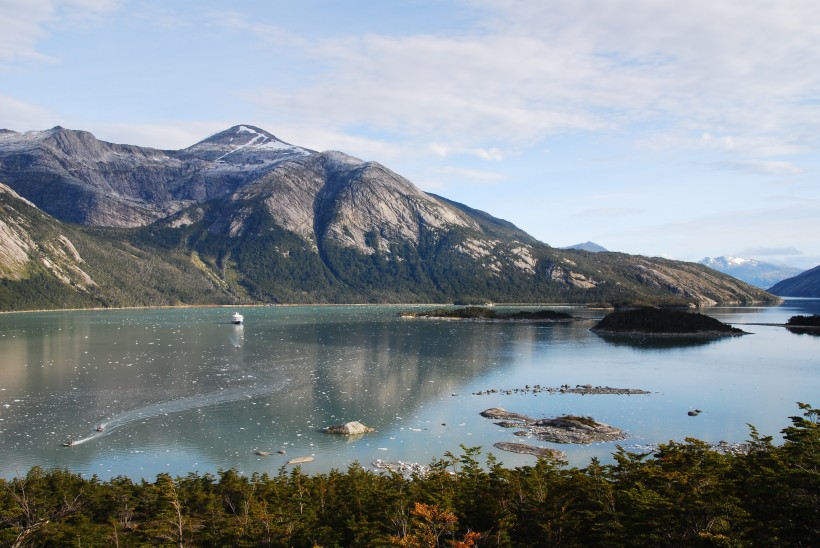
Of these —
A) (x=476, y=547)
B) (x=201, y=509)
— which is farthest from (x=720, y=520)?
(x=201, y=509)


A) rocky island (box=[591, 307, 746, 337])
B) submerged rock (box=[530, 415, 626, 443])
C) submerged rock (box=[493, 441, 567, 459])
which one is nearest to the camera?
submerged rock (box=[493, 441, 567, 459])

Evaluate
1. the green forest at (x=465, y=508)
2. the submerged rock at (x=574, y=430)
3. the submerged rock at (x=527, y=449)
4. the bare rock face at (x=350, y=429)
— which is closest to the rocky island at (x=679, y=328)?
the submerged rock at (x=574, y=430)

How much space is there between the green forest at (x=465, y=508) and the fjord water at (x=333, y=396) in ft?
41.1

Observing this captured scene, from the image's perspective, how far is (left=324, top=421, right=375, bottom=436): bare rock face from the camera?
62188 mm

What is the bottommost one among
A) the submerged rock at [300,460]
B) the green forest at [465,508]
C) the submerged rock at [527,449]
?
the submerged rock at [300,460]

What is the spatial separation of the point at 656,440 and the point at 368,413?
32061mm

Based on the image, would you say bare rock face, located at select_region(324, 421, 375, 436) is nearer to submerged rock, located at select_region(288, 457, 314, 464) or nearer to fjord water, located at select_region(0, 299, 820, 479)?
fjord water, located at select_region(0, 299, 820, 479)

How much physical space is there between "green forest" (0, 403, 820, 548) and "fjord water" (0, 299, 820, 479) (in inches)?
494

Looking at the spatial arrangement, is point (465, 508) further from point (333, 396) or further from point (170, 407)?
point (170, 407)

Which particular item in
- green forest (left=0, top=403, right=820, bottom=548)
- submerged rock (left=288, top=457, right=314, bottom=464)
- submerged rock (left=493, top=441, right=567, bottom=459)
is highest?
green forest (left=0, top=403, right=820, bottom=548)

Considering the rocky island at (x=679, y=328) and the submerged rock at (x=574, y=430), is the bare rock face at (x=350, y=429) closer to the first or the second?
the submerged rock at (x=574, y=430)

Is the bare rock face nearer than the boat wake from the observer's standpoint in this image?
Yes

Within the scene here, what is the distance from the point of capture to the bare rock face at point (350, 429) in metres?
62.2

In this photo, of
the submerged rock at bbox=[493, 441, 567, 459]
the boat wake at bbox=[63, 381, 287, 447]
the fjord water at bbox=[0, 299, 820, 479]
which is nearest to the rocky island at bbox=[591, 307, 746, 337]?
the fjord water at bbox=[0, 299, 820, 479]
